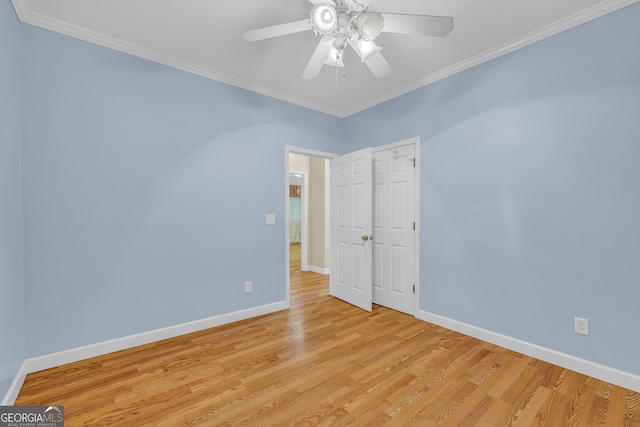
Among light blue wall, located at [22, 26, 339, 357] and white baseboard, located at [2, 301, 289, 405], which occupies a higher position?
light blue wall, located at [22, 26, 339, 357]

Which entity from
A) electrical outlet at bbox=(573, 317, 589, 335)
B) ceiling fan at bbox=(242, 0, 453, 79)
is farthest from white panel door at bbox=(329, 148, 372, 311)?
electrical outlet at bbox=(573, 317, 589, 335)

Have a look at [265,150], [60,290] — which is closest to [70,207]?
[60,290]

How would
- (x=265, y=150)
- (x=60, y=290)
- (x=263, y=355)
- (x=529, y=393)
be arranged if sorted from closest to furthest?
(x=529, y=393) < (x=60, y=290) < (x=263, y=355) < (x=265, y=150)

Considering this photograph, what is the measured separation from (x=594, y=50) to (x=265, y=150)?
Answer: 305 cm

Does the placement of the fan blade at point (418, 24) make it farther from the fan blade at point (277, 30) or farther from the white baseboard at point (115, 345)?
the white baseboard at point (115, 345)

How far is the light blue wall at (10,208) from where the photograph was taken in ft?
5.26

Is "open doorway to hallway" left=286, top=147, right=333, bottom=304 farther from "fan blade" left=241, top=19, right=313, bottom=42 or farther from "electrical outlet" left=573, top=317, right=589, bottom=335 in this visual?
"electrical outlet" left=573, top=317, right=589, bottom=335

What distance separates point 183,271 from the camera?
107 inches

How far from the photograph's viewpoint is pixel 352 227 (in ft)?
11.9

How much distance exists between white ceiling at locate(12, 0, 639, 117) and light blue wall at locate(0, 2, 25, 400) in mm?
410

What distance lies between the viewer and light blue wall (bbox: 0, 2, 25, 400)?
5.26ft

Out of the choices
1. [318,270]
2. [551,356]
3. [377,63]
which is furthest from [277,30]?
[318,270]

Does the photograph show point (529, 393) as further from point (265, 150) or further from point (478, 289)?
point (265, 150)

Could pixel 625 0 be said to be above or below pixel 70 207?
above
